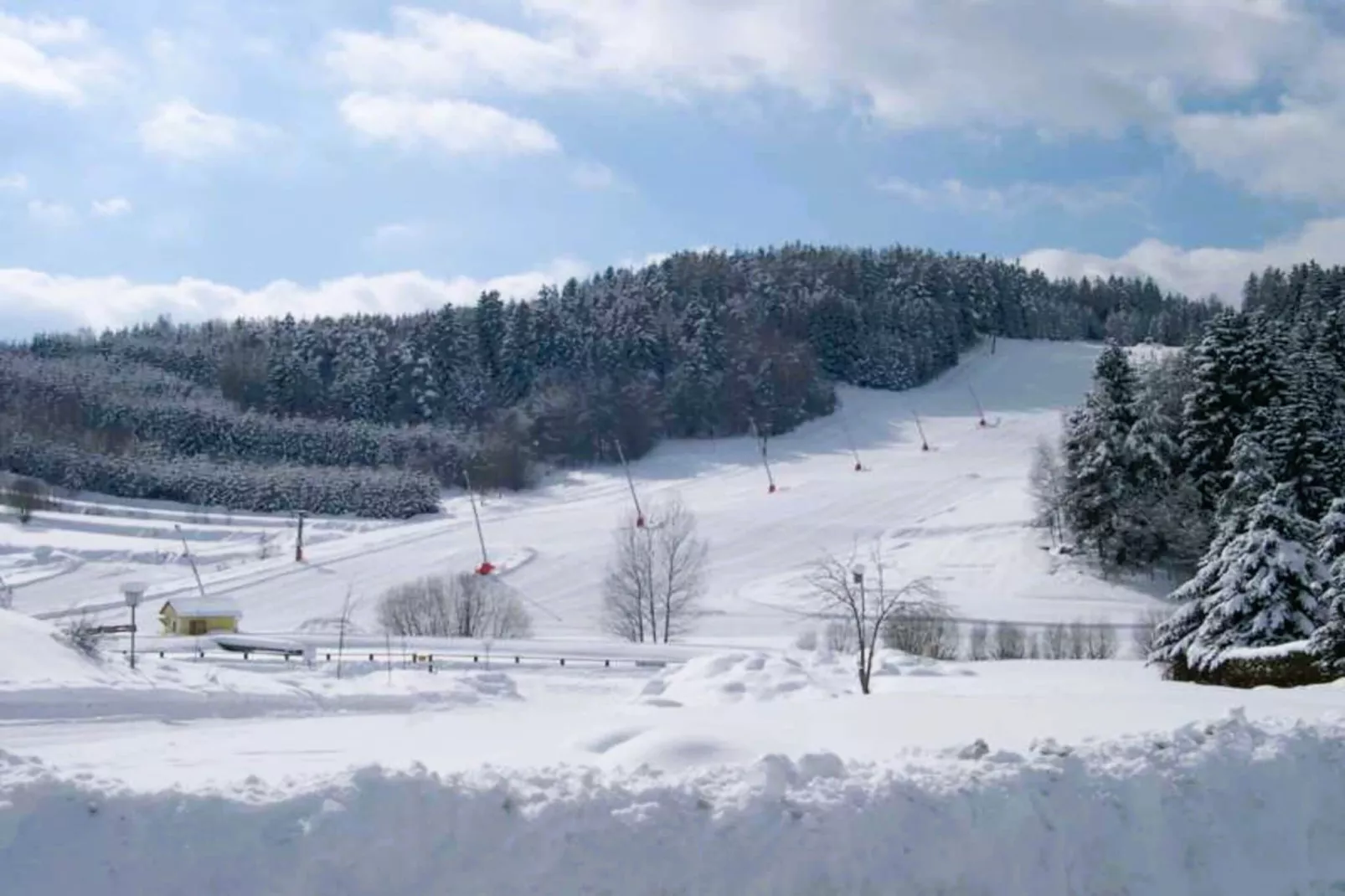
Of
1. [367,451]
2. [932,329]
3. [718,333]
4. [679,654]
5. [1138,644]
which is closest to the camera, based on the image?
[679,654]

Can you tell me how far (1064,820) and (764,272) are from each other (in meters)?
142

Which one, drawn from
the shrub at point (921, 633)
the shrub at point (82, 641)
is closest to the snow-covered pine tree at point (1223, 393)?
the shrub at point (921, 633)

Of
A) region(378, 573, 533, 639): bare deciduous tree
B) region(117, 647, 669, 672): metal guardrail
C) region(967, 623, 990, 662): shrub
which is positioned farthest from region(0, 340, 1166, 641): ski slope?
region(117, 647, 669, 672): metal guardrail

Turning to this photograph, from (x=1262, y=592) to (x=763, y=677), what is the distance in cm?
1041

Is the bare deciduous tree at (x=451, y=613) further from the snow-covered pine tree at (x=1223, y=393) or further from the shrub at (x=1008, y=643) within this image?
the snow-covered pine tree at (x=1223, y=393)

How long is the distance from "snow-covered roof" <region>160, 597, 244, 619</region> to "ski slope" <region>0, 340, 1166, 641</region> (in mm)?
5649

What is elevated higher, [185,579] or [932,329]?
[932,329]

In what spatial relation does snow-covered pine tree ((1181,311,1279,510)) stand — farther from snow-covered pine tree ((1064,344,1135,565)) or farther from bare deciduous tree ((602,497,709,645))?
bare deciduous tree ((602,497,709,645))

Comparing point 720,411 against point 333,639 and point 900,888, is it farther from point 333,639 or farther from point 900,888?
point 900,888

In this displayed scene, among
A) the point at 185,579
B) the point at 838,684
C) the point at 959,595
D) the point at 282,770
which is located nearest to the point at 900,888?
the point at 282,770

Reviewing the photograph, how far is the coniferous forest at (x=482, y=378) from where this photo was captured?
101 metres

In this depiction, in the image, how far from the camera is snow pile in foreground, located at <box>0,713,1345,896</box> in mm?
7965

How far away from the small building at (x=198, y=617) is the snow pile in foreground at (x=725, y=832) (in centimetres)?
4050

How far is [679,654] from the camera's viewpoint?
128ft
